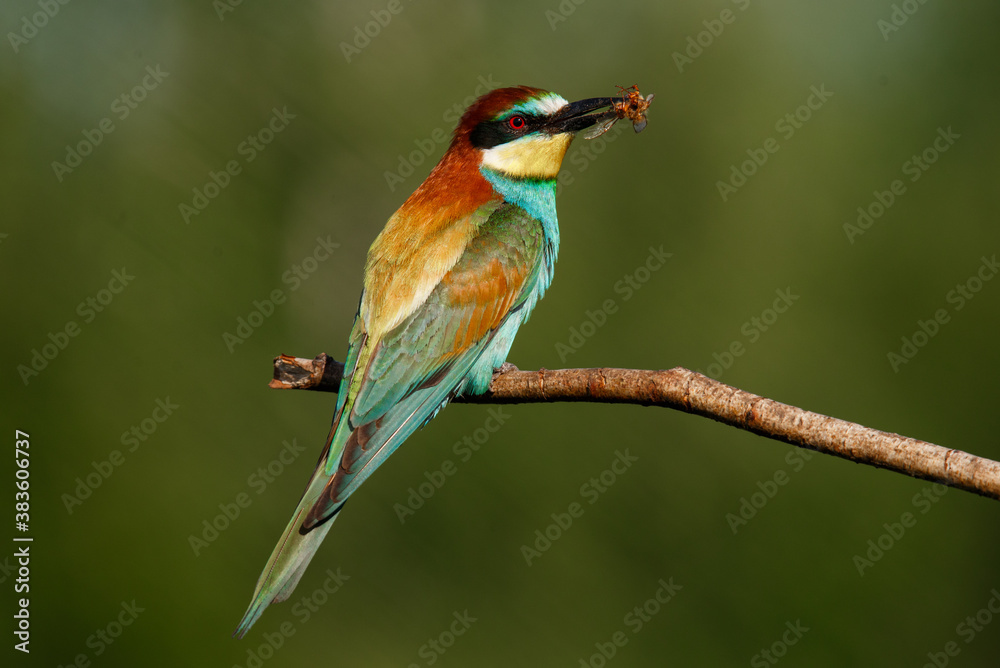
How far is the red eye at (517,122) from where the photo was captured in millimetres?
3439

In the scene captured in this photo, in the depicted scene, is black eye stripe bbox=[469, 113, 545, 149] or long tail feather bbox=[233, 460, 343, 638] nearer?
long tail feather bbox=[233, 460, 343, 638]

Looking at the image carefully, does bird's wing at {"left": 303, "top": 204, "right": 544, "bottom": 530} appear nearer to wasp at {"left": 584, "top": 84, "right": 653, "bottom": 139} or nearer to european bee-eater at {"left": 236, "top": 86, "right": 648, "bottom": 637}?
european bee-eater at {"left": 236, "top": 86, "right": 648, "bottom": 637}

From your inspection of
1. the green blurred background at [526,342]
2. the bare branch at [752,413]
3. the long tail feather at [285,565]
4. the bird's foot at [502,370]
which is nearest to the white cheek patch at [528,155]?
the bird's foot at [502,370]

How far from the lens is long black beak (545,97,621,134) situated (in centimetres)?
341

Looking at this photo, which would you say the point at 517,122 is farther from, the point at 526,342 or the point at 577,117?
the point at 526,342

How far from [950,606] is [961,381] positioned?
2131 millimetres

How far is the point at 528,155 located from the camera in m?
3.42

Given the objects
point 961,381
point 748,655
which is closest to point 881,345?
point 961,381

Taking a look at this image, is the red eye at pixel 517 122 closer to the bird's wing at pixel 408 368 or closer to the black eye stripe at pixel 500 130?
the black eye stripe at pixel 500 130

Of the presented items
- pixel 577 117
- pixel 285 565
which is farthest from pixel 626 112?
pixel 285 565

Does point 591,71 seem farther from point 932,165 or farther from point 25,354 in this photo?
point 25,354

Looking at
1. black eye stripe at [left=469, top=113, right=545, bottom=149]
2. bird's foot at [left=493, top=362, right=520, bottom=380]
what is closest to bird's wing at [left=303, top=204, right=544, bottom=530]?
bird's foot at [left=493, top=362, right=520, bottom=380]

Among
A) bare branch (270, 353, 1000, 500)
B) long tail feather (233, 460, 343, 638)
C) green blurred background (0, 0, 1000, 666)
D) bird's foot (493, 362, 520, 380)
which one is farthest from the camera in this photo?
green blurred background (0, 0, 1000, 666)

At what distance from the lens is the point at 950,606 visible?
5.85 meters
